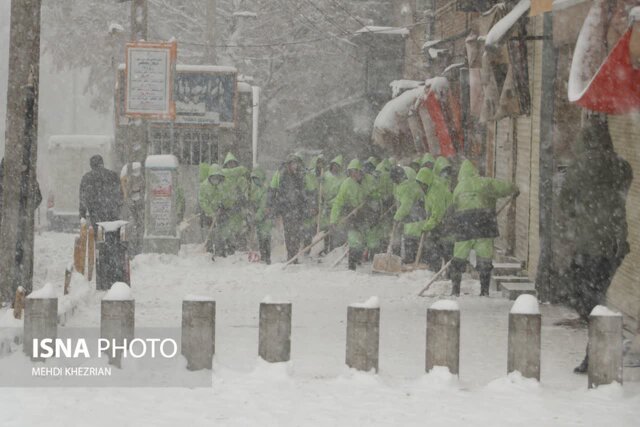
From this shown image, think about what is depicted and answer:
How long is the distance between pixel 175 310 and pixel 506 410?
21.2 ft

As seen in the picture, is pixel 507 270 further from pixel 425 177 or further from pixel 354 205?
pixel 354 205

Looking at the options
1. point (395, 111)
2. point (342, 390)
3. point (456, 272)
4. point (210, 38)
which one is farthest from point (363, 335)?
point (210, 38)

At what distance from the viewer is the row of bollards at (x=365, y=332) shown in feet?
29.3

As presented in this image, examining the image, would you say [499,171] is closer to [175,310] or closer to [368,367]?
[175,310]

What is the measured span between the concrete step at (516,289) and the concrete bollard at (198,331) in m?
6.82

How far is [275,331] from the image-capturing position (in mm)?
9281

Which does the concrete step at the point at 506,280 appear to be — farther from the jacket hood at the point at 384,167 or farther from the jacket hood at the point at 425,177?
the jacket hood at the point at 384,167

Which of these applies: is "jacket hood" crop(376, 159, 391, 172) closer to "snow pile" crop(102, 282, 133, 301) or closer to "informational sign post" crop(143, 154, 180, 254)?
"informational sign post" crop(143, 154, 180, 254)

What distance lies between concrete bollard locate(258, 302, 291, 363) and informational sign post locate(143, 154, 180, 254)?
12885 mm

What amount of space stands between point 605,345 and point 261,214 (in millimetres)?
13798

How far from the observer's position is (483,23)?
62.0 ft

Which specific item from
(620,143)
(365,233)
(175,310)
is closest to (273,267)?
(365,233)

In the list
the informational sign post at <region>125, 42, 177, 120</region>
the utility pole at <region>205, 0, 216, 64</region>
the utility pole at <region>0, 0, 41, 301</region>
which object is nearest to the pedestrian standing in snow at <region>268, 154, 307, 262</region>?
the informational sign post at <region>125, 42, 177, 120</region>

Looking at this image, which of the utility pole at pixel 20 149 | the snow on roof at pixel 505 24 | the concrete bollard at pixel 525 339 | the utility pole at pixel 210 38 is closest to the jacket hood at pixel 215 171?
the snow on roof at pixel 505 24
